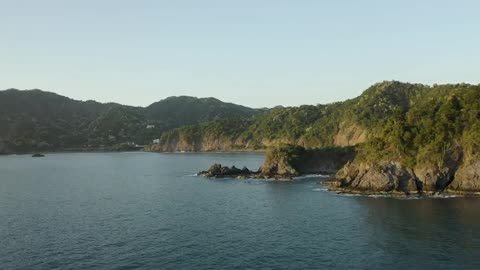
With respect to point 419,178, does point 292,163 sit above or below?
above

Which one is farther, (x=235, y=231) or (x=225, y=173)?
(x=225, y=173)

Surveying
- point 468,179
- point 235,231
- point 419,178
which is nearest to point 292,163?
point 419,178

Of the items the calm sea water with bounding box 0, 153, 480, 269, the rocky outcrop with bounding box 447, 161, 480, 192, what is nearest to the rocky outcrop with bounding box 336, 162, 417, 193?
the rocky outcrop with bounding box 447, 161, 480, 192

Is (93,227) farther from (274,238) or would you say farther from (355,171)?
(355,171)

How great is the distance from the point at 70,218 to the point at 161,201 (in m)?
21.9

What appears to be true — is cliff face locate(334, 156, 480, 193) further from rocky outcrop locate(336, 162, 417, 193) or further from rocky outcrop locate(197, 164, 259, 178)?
rocky outcrop locate(197, 164, 259, 178)

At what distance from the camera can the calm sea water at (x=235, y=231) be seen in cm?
5194

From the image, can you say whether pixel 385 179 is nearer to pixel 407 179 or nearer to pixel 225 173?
pixel 407 179

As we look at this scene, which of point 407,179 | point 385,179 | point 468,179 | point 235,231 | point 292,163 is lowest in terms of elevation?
point 235,231

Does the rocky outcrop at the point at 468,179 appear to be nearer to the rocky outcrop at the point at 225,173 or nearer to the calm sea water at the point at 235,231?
the calm sea water at the point at 235,231

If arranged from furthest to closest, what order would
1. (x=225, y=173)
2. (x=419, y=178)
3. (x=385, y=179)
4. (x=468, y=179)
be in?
1. (x=225, y=173)
2. (x=385, y=179)
3. (x=419, y=178)
4. (x=468, y=179)

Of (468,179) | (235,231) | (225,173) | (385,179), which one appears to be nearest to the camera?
(235,231)

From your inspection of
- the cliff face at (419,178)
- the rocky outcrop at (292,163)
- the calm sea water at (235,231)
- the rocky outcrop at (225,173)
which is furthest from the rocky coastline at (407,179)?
the rocky outcrop at (225,173)

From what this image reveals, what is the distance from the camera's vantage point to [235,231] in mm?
66500
